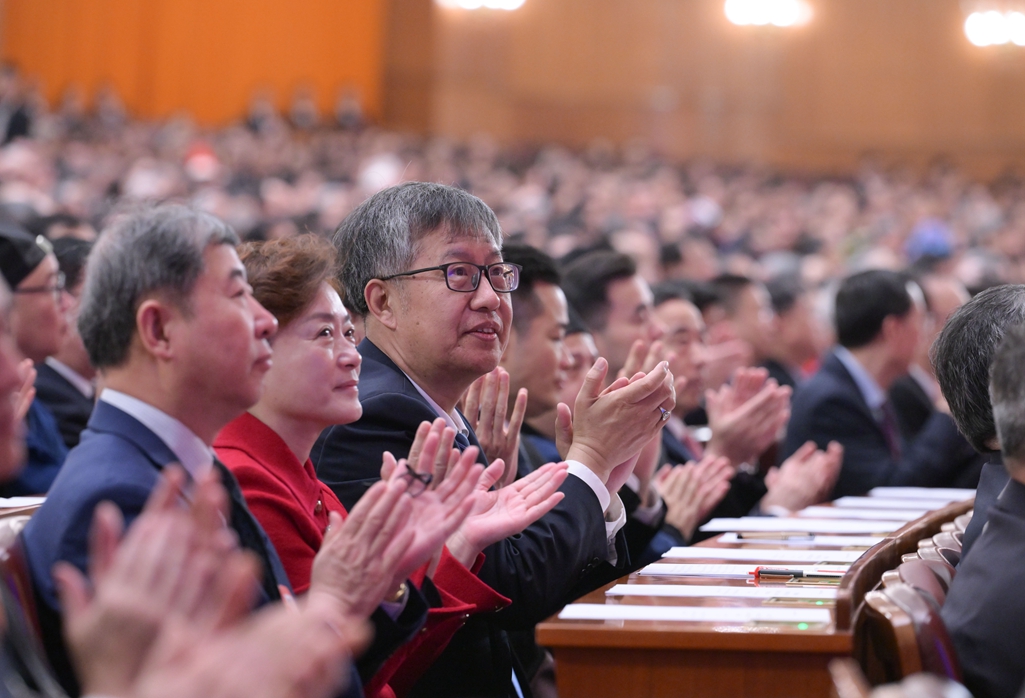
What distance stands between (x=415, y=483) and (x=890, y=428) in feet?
9.79

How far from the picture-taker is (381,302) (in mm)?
2248

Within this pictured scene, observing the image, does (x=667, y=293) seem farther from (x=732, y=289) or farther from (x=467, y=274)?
(x=467, y=274)

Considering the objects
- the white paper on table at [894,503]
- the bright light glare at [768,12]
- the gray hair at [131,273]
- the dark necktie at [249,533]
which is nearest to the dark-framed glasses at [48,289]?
the gray hair at [131,273]

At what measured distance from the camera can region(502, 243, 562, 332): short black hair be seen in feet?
9.56

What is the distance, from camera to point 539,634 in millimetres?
1603

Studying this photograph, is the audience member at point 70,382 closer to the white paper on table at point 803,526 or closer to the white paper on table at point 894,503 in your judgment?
the white paper on table at point 803,526

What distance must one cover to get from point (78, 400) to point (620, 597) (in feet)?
6.31

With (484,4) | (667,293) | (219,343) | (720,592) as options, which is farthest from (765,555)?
(484,4)

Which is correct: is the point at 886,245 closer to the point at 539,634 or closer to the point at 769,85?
the point at 769,85

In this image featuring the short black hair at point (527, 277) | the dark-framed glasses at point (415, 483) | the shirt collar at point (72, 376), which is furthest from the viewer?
the shirt collar at point (72, 376)

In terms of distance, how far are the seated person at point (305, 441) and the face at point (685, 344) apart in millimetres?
1827

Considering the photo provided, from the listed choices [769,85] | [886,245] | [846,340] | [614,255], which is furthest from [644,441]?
[769,85]

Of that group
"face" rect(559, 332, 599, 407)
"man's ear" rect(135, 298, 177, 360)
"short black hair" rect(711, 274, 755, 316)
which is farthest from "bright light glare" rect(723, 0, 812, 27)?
"man's ear" rect(135, 298, 177, 360)

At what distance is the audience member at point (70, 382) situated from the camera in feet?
10.3
